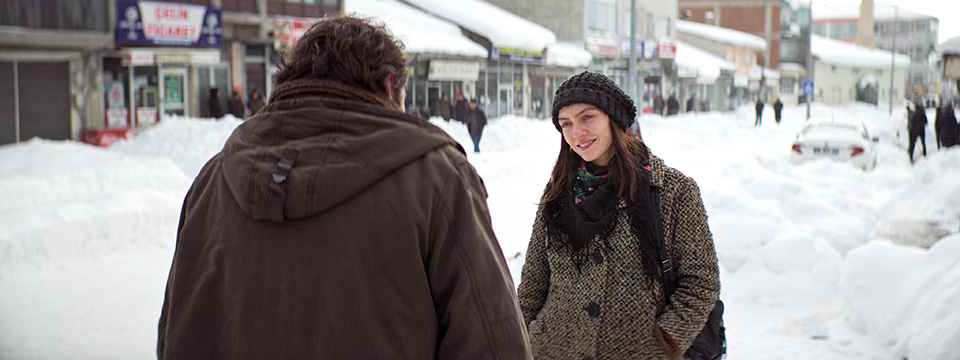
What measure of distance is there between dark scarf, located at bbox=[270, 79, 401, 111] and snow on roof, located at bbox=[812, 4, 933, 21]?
10819 centimetres

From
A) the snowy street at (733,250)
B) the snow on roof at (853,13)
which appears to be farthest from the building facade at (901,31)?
the snowy street at (733,250)

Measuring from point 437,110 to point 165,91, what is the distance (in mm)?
9538

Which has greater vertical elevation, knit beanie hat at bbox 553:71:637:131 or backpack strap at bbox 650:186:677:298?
knit beanie hat at bbox 553:71:637:131

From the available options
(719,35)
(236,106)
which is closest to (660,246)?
(236,106)

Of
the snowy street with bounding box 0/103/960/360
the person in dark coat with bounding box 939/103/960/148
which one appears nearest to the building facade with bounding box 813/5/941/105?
the person in dark coat with bounding box 939/103/960/148

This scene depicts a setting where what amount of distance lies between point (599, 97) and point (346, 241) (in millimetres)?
1446

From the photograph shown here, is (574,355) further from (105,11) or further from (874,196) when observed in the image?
(105,11)

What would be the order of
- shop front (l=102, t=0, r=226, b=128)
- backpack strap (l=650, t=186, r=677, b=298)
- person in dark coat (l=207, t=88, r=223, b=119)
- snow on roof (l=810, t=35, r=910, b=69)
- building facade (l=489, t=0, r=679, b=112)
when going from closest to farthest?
backpack strap (l=650, t=186, r=677, b=298) → shop front (l=102, t=0, r=226, b=128) → person in dark coat (l=207, t=88, r=223, b=119) → building facade (l=489, t=0, r=679, b=112) → snow on roof (l=810, t=35, r=910, b=69)

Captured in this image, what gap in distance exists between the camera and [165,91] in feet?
67.0

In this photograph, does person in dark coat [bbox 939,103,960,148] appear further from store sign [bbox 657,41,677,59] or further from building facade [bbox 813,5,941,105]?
building facade [bbox 813,5,941,105]

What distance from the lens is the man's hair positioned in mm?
1922

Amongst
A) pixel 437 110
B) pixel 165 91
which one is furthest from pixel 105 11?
pixel 437 110

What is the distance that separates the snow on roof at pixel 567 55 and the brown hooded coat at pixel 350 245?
31687mm

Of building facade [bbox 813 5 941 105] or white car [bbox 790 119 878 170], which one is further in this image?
building facade [bbox 813 5 941 105]
